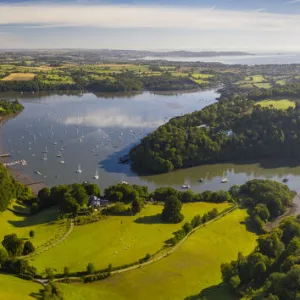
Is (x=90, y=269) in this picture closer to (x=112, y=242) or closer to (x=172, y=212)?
(x=112, y=242)

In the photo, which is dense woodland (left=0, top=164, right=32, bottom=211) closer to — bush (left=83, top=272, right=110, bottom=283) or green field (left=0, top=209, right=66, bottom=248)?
green field (left=0, top=209, right=66, bottom=248)

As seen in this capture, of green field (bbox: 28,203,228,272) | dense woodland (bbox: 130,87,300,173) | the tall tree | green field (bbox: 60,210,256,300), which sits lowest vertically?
green field (bbox: 60,210,256,300)

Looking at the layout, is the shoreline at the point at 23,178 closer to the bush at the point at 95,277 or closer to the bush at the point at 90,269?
the bush at the point at 90,269

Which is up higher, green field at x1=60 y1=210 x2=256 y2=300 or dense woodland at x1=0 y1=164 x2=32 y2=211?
dense woodland at x1=0 y1=164 x2=32 y2=211

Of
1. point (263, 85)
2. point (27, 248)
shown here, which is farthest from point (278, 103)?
point (27, 248)

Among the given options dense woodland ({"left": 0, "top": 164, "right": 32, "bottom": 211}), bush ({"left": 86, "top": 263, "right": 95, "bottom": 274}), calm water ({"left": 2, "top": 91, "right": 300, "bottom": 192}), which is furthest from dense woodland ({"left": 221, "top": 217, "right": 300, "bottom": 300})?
dense woodland ({"left": 0, "top": 164, "right": 32, "bottom": 211})

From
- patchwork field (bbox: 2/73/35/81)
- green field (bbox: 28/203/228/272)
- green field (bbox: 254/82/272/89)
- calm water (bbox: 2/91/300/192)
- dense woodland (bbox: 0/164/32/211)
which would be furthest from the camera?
patchwork field (bbox: 2/73/35/81)
